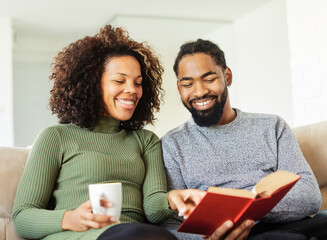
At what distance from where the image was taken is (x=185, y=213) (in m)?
1.41

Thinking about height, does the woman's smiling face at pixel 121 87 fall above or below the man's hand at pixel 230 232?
above

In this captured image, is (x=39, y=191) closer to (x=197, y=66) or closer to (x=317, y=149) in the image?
(x=197, y=66)

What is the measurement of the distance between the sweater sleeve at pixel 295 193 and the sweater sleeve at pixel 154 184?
0.36 meters

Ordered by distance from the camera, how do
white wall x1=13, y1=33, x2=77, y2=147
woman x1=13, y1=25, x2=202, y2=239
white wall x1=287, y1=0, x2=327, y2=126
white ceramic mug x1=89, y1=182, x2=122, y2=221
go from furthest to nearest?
white wall x1=13, y1=33, x2=77, y2=147, white wall x1=287, y1=0, x2=327, y2=126, woman x1=13, y1=25, x2=202, y2=239, white ceramic mug x1=89, y1=182, x2=122, y2=221

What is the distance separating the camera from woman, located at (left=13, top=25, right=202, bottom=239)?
1.49 m

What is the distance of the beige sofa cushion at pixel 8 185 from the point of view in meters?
1.66

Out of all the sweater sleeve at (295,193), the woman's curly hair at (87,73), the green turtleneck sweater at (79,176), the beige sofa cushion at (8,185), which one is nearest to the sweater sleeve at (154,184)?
the green turtleneck sweater at (79,176)

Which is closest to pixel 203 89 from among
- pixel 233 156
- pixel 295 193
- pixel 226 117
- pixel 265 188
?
pixel 226 117

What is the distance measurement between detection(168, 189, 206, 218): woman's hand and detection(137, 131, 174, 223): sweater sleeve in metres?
0.06

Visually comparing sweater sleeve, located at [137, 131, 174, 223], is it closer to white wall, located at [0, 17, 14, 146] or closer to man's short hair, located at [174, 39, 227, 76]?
man's short hair, located at [174, 39, 227, 76]

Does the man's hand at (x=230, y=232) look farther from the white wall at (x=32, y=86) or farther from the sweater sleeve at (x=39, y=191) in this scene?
the white wall at (x=32, y=86)

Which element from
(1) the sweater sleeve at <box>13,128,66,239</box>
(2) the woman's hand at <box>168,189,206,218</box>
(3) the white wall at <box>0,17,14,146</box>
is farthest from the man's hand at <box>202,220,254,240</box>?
(3) the white wall at <box>0,17,14,146</box>

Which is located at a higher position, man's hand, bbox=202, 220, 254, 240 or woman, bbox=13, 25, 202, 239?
woman, bbox=13, 25, 202, 239

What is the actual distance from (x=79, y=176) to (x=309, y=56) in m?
2.96
